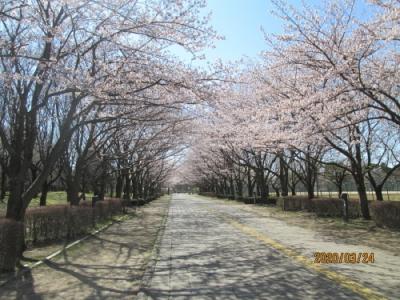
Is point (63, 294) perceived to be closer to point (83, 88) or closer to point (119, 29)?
point (83, 88)

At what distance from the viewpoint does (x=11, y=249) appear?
7859mm

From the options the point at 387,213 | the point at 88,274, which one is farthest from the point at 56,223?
the point at 387,213

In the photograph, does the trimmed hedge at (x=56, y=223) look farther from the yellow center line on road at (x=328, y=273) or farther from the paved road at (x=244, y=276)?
the yellow center line on road at (x=328, y=273)

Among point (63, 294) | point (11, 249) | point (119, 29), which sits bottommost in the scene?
point (63, 294)

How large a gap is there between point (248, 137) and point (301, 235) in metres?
11.0

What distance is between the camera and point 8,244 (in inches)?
305

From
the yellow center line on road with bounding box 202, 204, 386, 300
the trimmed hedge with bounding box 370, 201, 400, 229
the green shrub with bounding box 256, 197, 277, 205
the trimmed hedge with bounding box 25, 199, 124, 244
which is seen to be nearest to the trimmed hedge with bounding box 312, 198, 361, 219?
the trimmed hedge with bounding box 370, 201, 400, 229

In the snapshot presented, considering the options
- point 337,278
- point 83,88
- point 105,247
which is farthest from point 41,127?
point 337,278

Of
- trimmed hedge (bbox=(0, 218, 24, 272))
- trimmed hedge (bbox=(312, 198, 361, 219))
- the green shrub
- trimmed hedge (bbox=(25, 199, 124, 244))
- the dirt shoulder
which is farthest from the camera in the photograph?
the green shrub
